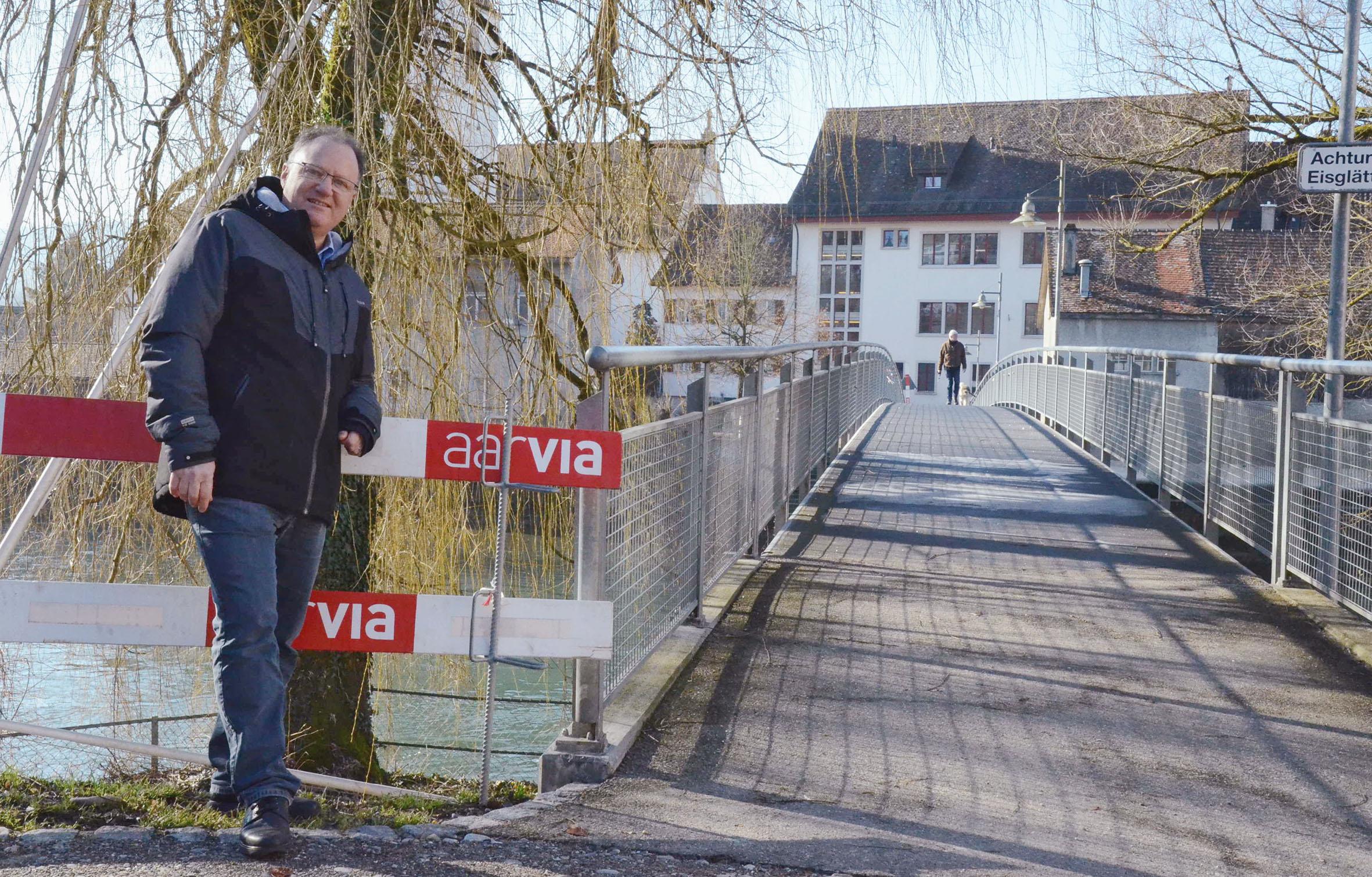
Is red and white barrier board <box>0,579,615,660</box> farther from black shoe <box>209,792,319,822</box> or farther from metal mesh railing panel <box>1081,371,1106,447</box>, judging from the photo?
metal mesh railing panel <box>1081,371,1106,447</box>

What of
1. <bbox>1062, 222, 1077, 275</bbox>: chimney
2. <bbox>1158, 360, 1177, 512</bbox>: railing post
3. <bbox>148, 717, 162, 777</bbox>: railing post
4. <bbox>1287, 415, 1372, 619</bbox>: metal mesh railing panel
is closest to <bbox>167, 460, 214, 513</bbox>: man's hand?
<bbox>148, 717, 162, 777</bbox>: railing post

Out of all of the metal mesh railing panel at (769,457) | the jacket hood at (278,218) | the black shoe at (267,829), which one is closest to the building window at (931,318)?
the metal mesh railing panel at (769,457)

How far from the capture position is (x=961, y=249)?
2589 inches

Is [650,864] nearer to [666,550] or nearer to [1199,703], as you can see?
[666,550]

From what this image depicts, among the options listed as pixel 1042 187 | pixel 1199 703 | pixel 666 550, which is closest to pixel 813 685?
pixel 666 550

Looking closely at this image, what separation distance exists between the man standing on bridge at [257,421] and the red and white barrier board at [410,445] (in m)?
0.32

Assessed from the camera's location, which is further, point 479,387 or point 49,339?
point 479,387

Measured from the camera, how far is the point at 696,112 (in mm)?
5117

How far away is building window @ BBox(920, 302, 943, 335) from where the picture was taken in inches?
2586

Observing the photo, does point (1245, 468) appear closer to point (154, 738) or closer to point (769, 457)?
point (769, 457)

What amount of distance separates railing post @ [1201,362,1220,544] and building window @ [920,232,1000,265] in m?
57.6

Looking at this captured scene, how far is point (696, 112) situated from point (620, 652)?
1.99 metres

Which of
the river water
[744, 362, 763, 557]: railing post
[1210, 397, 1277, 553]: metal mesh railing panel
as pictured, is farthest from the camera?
[1210, 397, 1277, 553]: metal mesh railing panel

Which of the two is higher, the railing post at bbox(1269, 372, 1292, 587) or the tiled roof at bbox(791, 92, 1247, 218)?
the tiled roof at bbox(791, 92, 1247, 218)
